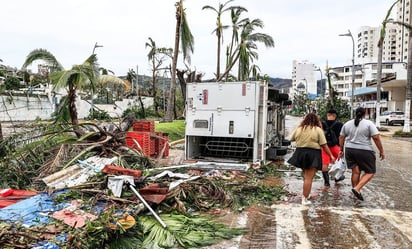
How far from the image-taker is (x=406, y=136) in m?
25.0

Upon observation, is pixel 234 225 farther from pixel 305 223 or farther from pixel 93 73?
pixel 93 73

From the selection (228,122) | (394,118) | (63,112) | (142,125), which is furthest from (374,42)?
(63,112)

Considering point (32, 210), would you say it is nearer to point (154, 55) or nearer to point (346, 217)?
point (346, 217)

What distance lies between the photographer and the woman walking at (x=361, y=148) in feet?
23.7

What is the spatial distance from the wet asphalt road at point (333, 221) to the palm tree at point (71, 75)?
6.41 metres

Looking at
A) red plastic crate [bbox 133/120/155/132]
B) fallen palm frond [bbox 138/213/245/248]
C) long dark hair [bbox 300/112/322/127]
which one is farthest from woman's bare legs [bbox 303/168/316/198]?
red plastic crate [bbox 133/120/155/132]

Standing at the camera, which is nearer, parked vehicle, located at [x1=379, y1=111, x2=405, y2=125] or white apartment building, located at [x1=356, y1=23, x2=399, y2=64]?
parked vehicle, located at [x1=379, y1=111, x2=405, y2=125]

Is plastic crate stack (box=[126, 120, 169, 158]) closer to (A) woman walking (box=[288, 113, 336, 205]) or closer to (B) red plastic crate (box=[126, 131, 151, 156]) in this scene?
(B) red plastic crate (box=[126, 131, 151, 156])

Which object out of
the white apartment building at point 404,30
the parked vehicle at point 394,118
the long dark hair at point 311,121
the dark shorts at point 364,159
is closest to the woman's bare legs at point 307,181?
the long dark hair at point 311,121

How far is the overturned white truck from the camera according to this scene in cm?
1016

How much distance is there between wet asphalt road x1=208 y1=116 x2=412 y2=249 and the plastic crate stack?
458cm

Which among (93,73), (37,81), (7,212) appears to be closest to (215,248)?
(7,212)

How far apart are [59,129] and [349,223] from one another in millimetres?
7191

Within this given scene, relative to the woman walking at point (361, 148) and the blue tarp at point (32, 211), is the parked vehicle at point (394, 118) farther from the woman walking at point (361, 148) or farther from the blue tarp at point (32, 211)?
the blue tarp at point (32, 211)
